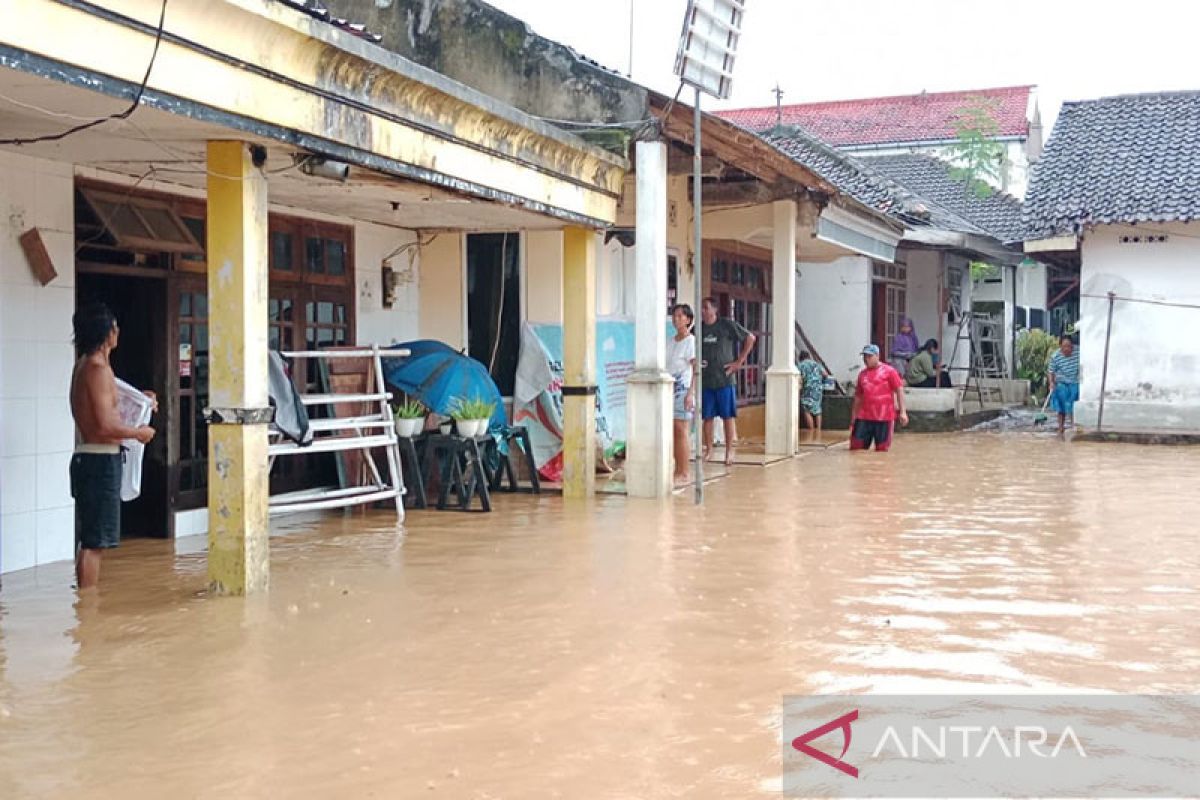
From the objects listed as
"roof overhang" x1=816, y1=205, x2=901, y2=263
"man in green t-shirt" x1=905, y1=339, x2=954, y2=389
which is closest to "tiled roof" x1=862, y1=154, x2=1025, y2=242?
"man in green t-shirt" x1=905, y1=339, x2=954, y2=389

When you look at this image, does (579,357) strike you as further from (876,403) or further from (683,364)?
(876,403)

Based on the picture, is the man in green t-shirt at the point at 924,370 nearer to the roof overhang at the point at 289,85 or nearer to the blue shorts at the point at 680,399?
the blue shorts at the point at 680,399

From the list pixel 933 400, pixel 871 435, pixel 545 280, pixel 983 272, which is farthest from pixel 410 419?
pixel 983 272

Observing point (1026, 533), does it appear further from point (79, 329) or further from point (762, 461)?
point (79, 329)

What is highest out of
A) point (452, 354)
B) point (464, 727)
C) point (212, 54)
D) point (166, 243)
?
point (212, 54)

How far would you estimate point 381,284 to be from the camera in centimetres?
1167

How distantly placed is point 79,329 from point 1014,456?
11745 millimetres

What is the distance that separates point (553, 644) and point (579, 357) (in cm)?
550

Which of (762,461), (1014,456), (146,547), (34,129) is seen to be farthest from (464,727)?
(1014,456)

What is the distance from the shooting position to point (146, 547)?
8.58m

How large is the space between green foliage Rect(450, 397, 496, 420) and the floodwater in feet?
2.82

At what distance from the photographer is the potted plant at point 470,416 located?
1042 centimetres

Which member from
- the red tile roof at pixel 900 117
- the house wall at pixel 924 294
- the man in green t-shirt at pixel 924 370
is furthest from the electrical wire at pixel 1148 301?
the red tile roof at pixel 900 117

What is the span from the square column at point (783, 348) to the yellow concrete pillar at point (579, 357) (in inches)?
169
